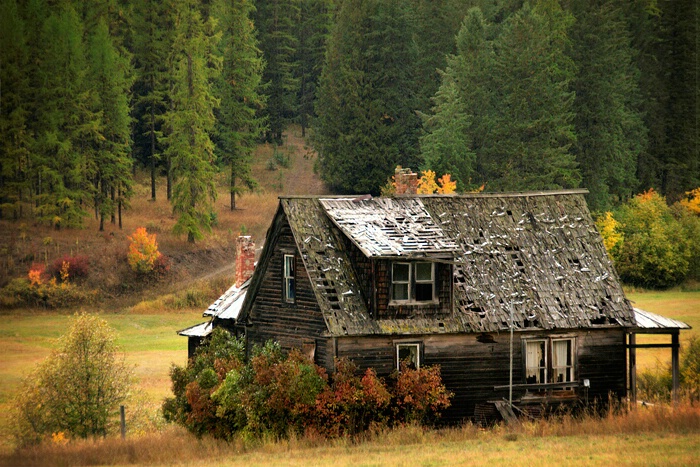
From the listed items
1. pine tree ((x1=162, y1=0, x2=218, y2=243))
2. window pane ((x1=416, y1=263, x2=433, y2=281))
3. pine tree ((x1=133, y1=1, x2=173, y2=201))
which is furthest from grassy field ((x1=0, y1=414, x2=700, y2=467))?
pine tree ((x1=133, y1=1, x2=173, y2=201))

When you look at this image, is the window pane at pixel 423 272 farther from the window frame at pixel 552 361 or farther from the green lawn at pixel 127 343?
the green lawn at pixel 127 343

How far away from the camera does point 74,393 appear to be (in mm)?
38125

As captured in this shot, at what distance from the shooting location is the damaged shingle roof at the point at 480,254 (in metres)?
33.9

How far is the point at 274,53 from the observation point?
128 m

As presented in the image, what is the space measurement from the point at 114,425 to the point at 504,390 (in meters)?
13.3

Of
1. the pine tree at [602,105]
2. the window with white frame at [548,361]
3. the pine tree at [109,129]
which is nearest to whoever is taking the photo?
the window with white frame at [548,361]

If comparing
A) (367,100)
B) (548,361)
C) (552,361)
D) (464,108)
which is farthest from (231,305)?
(367,100)

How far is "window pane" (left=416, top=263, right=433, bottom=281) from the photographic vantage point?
34188 mm

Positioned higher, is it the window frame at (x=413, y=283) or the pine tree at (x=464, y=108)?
the pine tree at (x=464, y=108)

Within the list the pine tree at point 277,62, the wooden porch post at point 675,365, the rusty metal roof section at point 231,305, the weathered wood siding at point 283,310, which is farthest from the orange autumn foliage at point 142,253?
the wooden porch post at point 675,365

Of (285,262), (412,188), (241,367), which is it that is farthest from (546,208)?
(241,367)

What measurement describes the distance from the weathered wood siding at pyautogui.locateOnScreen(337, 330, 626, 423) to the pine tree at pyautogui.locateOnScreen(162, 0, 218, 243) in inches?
2096

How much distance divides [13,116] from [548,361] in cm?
5952

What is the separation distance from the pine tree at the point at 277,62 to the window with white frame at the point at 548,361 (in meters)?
89.5
